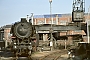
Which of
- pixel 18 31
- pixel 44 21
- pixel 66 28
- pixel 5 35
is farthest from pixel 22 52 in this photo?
pixel 44 21

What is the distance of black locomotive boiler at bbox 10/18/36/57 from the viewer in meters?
15.0

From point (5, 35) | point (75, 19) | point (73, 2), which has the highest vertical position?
point (73, 2)

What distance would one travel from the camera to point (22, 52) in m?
15.1

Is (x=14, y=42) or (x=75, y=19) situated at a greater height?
(x=75, y=19)

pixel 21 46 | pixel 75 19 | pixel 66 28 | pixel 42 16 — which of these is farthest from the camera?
pixel 42 16

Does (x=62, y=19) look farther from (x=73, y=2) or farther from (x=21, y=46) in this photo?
(x=21, y=46)

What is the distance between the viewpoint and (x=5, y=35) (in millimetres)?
57000

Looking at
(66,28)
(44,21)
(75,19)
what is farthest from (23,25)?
(44,21)

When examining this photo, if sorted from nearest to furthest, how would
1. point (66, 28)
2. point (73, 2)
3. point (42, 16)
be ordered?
point (66, 28) < point (73, 2) < point (42, 16)

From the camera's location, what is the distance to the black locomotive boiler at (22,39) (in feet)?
49.3

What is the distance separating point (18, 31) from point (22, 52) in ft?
5.88

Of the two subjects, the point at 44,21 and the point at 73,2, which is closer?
the point at 73,2

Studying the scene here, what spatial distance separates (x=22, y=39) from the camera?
15391 mm

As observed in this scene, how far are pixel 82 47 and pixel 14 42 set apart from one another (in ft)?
21.2
